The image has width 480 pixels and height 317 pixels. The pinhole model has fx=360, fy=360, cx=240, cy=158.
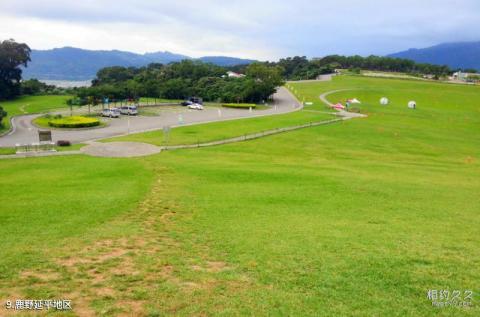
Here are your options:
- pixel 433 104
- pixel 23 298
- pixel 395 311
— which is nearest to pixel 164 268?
pixel 23 298

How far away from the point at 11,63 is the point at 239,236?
243 feet

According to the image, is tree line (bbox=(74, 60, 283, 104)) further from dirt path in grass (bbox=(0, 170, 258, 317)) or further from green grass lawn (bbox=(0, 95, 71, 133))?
dirt path in grass (bbox=(0, 170, 258, 317))

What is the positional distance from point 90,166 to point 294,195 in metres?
13.1

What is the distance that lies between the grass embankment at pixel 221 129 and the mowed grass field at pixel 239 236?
798cm

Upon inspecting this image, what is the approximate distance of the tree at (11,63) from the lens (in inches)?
2564

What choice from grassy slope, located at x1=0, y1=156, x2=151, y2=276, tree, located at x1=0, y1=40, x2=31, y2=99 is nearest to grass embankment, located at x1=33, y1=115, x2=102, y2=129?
grassy slope, located at x1=0, y1=156, x2=151, y2=276

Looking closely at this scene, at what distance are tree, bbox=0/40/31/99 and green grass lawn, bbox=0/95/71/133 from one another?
7.85ft

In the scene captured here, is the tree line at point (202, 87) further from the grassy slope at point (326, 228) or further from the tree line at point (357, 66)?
the tree line at point (357, 66)

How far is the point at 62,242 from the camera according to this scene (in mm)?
9758

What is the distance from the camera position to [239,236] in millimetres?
10594

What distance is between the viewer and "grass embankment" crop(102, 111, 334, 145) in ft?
108

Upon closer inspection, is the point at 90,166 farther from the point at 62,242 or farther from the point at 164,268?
the point at 164,268

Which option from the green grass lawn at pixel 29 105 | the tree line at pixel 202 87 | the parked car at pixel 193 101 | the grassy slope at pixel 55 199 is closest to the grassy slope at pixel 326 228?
the grassy slope at pixel 55 199

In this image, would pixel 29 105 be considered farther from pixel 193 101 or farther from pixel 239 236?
pixel 239 236
